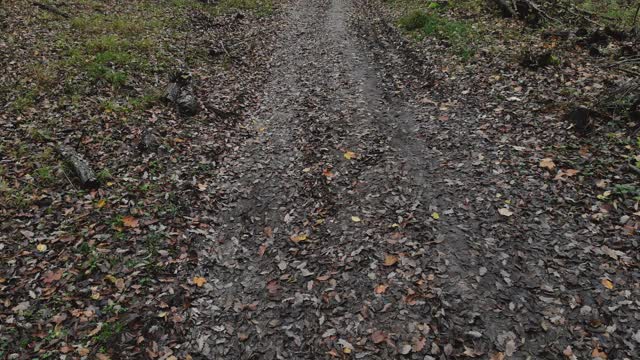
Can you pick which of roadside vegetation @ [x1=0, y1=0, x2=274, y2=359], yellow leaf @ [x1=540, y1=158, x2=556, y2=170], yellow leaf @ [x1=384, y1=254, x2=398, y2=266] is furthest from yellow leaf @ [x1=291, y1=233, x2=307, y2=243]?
yellow leaf @ [x1=540, y1=158, x2=556, y2=170]

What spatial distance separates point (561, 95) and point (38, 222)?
1160 centimetres

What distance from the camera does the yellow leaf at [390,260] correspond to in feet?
20.4

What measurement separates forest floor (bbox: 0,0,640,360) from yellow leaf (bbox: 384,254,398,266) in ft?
0.35

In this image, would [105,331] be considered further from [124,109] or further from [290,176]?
[124,109]

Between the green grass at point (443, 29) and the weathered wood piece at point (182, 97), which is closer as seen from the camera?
the weathered wood piece at point (182, 97)

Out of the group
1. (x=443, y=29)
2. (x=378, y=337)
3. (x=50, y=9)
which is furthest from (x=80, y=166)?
(x=443, y=29)

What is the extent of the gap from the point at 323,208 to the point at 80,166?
200 inches

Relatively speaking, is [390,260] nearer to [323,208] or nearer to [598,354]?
[323,208]

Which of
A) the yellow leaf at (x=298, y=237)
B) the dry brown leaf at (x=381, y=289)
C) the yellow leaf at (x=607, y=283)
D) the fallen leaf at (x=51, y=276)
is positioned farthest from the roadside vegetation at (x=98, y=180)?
the yellow leaf at (x=607, y=283)

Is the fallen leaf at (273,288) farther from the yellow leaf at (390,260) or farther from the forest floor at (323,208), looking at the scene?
the yellow leaf at (390,260)

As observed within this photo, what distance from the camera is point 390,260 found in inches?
247

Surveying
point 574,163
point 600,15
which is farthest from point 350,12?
point 574,163


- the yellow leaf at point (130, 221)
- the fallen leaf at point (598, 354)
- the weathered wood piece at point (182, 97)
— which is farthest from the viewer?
the weathered wood piece at point (182, 97)

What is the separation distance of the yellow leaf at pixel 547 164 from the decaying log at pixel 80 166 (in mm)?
8978
